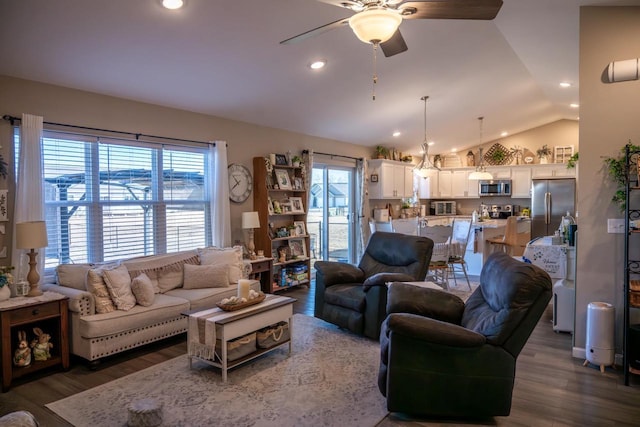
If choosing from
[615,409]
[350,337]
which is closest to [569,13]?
[615,409]

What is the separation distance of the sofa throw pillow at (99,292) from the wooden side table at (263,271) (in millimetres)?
1884

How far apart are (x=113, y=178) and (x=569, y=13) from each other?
4.72 m

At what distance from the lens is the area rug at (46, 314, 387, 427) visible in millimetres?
2615

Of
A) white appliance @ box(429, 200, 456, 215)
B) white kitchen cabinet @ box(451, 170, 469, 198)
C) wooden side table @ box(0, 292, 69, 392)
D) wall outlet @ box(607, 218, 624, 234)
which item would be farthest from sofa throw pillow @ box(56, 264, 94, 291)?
white kitchen cabinet @ box(451, 170, 469, 198)

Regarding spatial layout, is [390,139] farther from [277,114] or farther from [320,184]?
[277,114]

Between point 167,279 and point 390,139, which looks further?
point 390,139

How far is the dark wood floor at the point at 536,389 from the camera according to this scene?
258 centimetres

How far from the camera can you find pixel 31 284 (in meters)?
3.33

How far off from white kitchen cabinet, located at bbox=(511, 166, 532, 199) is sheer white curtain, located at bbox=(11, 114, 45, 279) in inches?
347

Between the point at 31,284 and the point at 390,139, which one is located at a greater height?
the point at 390,139

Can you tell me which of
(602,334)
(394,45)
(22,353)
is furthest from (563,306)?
(22,353)

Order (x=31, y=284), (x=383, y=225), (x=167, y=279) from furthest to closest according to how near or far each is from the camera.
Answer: (x=383, y=225) < (x=167, y=279) < (x=31, y=284)

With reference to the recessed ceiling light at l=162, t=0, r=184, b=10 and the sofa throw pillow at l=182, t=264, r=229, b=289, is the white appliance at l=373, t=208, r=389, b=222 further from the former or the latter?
the recessed ceiling light at l=162, t=0, r=184, b=10

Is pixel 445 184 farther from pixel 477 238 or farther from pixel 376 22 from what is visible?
pixel 376 22
